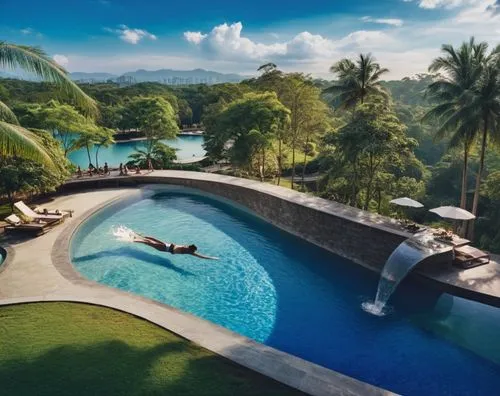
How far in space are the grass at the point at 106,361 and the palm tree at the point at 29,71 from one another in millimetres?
4355

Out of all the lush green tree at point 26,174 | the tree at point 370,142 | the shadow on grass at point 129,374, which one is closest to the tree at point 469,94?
the tree at point 370,142

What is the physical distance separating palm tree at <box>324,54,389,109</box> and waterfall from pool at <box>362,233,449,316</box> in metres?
14.2

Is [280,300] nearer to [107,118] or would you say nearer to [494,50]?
[494,50]

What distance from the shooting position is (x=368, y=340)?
1098cm

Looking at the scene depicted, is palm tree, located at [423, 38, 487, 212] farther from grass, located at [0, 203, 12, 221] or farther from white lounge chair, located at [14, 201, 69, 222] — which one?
grass, located at [0, 203, 12, 221]

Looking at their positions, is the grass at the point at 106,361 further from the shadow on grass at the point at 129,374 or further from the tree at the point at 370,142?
the tree at the point at 370,142

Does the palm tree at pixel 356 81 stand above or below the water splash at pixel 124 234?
above

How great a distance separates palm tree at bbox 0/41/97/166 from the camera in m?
9.45

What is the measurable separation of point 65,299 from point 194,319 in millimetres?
3883

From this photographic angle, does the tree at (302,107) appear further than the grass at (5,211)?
Yes

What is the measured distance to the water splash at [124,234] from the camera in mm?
17691

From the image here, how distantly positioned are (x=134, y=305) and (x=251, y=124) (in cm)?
1756

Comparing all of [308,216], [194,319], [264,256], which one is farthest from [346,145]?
[194,319]

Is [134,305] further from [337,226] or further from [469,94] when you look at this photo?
[469,94]
